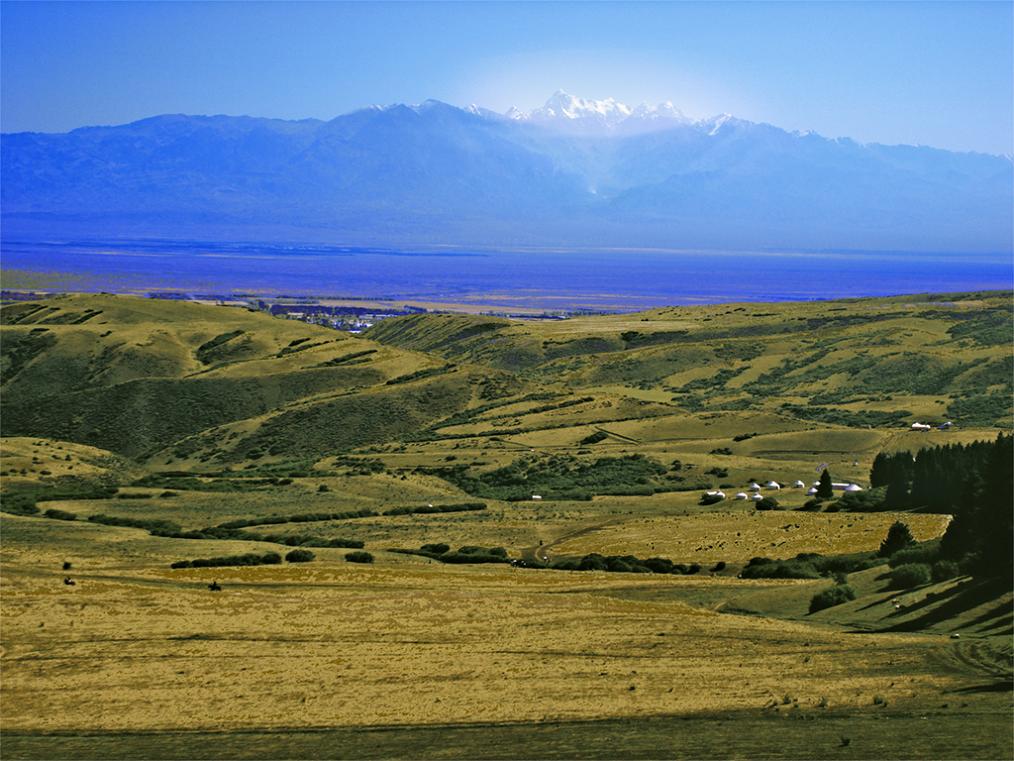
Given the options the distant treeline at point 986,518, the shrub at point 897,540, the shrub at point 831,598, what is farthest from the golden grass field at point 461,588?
the shrub at point 897,540

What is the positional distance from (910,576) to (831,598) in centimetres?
250

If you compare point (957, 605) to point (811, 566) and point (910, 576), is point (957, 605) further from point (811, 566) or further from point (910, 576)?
point (811, 566)

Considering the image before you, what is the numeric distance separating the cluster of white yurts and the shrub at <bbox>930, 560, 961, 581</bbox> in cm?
2107

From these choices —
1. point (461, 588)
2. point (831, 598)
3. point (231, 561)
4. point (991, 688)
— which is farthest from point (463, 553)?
point (991, 688)

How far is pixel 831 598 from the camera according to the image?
33.9m

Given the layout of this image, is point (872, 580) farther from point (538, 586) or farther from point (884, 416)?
point (884, 416)

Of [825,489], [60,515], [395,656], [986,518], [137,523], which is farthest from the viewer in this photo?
[825,489]

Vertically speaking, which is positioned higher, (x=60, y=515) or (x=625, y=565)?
(x=625, y=565)

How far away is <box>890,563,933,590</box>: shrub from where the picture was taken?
3397 cm

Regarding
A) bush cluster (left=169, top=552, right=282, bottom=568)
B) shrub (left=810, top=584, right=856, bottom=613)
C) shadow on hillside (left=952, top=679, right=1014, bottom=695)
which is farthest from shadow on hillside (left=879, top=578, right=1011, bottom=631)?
bush cluster (left=169, top=552, right=282, bottom=568)

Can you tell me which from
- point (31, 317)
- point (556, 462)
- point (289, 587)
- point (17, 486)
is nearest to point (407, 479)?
point (556, 462)

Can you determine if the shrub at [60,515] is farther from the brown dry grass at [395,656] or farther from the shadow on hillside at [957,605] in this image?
the shadow on hillside at [957,605]

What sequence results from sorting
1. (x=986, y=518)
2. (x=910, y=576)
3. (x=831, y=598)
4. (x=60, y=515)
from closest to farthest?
(x=986, y=518), (x=831, y=598), (x=910, y=576), (x=60, y=515)

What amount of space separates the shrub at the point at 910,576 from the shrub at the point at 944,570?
25cm
